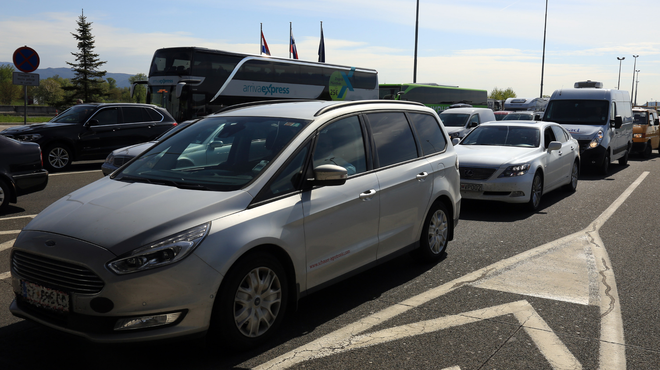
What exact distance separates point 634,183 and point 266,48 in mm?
27837

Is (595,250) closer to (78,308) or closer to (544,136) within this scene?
(544,136)

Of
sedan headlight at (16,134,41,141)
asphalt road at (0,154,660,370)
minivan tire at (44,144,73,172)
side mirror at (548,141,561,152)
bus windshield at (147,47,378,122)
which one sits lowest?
asphalt road at (0,154,660,370)

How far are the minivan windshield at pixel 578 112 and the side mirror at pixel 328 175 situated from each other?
13882mm

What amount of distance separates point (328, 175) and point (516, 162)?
242 inches

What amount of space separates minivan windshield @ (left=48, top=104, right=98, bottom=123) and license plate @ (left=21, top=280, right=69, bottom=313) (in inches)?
482

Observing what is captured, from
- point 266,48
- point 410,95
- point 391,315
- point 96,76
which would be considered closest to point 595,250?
point 391,315

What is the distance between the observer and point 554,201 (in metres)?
10.8

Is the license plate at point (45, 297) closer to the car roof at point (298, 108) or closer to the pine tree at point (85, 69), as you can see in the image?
the car roof at point (298, 108)

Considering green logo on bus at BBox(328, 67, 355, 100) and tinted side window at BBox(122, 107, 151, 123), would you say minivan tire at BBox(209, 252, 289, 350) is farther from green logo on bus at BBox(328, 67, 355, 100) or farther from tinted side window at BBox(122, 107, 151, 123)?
green logo on bus at BBox(328, 67, 355, 100)

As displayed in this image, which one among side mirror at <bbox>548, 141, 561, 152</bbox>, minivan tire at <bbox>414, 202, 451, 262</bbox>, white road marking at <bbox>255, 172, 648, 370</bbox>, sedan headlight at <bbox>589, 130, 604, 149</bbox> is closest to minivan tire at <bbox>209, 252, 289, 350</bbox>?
white road marking at <bbox>255, 172, 648, 370</bbox>

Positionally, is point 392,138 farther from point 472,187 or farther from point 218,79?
point 218,79

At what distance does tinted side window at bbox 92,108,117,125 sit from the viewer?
49.1 feet

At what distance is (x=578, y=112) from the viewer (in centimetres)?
1625

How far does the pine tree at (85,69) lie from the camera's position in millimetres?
72500
